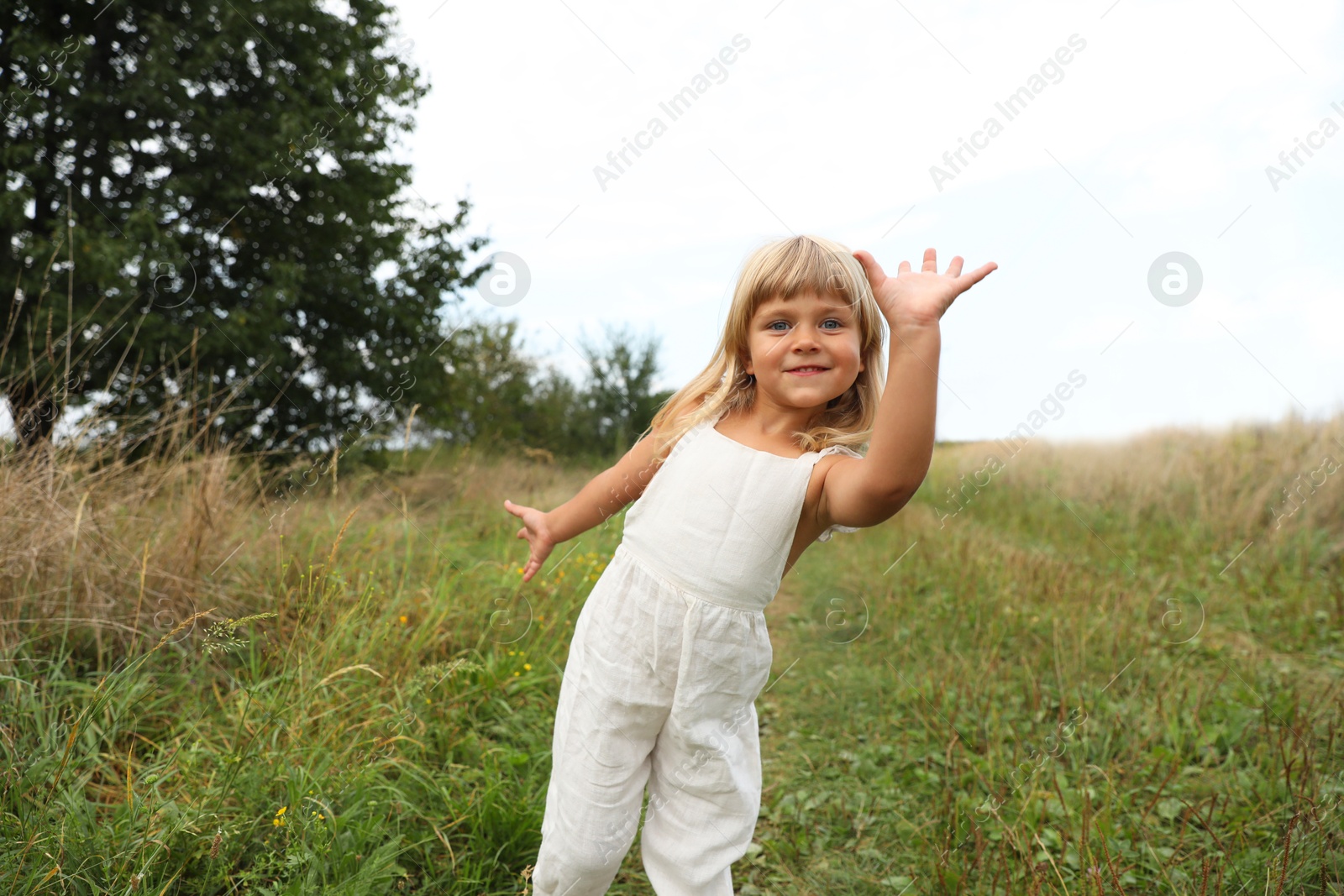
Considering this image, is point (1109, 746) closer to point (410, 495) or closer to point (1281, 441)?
point (410, 495)

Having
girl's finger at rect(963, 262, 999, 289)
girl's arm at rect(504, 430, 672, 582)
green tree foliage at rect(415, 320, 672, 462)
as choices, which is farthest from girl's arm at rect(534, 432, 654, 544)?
green tree foliage at rect(415, 320, 672, 462)

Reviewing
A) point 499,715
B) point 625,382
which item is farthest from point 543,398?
point 499,715

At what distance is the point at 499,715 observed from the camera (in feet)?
9.77

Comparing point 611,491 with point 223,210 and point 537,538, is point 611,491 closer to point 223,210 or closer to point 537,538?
point 537,538

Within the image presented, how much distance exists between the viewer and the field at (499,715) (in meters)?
1.97

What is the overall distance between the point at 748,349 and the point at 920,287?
1.87 feet

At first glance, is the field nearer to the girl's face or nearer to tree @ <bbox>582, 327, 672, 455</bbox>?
the girl's face

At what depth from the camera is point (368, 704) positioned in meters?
2.64

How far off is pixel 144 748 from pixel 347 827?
880mm

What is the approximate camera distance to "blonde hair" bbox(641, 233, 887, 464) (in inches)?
63.8

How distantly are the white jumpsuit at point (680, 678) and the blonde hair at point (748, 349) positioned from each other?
0.07m

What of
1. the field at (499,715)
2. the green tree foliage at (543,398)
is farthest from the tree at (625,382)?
the field at (499,715)

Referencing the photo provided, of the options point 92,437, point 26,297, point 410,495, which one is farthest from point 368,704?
point 26,297

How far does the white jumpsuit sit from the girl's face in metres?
0.14
